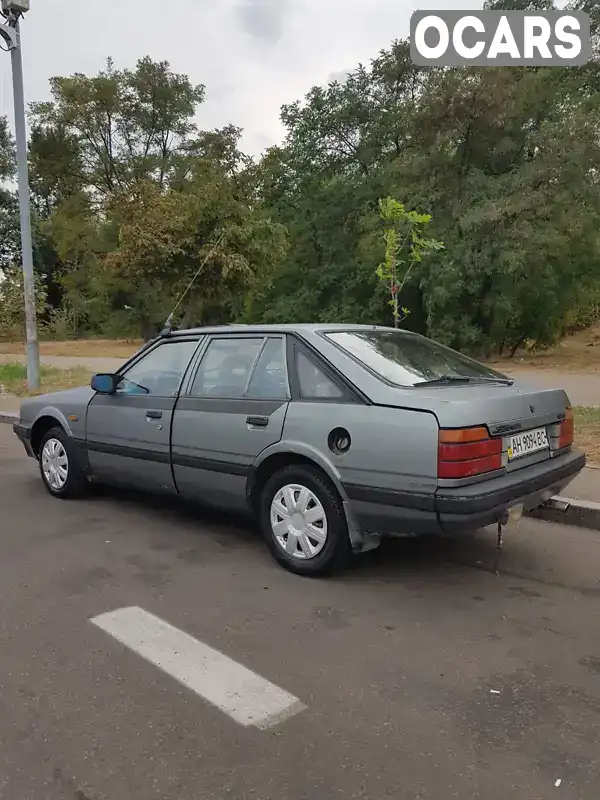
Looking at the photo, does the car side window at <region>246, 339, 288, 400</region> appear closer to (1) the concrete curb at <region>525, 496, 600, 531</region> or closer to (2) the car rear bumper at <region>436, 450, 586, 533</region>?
(2) the car rear bumper at <region>436, 450, 586, 533</region>

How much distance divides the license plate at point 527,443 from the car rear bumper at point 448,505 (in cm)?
10

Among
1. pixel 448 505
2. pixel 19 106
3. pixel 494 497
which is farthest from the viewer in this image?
pixel 19 106

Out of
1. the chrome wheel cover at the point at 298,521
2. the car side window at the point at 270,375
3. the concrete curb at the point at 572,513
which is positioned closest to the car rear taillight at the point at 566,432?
the concrete curb at the point at 572,513

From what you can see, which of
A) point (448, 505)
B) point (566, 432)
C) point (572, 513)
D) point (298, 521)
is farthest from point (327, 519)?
point (572, 513)

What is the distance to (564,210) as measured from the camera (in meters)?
19.4

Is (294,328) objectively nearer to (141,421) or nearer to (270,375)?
(270,375)

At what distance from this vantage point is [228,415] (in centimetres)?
455

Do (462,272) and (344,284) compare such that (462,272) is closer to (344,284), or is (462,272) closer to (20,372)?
(344,284)

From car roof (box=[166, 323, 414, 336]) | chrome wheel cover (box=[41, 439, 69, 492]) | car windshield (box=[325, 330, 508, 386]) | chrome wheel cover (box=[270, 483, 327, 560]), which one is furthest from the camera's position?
chrome wheel cover (box=[41, 439, 69, 492])

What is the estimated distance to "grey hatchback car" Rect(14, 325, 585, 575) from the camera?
365 centimetres

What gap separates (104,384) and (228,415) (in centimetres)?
127

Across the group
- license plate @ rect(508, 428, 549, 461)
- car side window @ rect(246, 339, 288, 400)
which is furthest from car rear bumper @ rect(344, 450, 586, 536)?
car side window @ rect(246, 339, 288, 400)

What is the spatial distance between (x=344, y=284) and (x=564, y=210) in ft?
31.0

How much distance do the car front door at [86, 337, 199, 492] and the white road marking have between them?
4.92 feet
